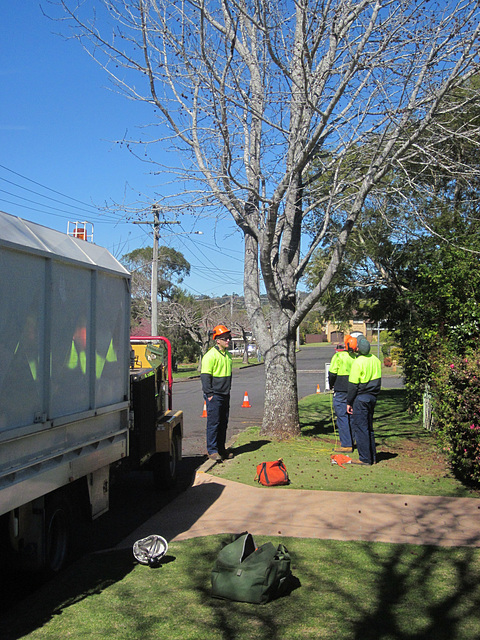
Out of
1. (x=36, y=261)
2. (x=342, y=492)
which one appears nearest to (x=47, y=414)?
(x=36, y=261)

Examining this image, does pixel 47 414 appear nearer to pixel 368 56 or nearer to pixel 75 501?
pixel 75 501

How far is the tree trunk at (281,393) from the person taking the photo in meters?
12.1

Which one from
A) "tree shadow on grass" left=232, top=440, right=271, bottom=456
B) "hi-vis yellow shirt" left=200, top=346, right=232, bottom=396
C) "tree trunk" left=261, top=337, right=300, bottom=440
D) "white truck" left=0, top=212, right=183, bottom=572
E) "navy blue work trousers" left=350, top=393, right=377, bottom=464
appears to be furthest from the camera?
"tree trunk" left=261, top=337, right=300, bottom=440

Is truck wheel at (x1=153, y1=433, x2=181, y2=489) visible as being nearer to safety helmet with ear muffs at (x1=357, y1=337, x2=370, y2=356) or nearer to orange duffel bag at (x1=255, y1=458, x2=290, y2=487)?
orange duffel bag at (x1=255, y1=458, x2=290, y2=487)

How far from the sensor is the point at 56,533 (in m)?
5.40

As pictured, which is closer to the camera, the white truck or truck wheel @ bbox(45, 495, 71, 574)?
the white truck

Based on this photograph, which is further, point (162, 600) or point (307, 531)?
point (307, 531)

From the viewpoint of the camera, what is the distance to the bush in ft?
23.9

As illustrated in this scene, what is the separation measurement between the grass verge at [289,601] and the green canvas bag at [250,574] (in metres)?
0.08

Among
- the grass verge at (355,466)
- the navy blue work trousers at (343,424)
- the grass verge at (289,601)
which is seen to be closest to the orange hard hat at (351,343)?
the navy blue work trousers at (343,424)

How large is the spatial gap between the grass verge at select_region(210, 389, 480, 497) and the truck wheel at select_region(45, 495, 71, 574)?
3.46 m

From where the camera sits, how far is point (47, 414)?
4.84 meters

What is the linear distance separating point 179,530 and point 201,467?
3.04 metres

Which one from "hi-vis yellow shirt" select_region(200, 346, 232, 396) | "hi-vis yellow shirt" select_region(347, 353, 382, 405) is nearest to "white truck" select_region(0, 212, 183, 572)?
"hi-vis yellow shirt" select_region(200, 346, 232, 396)
